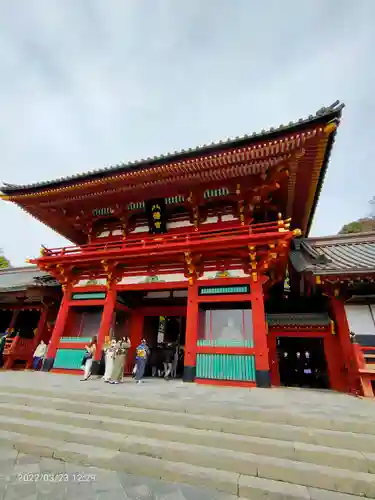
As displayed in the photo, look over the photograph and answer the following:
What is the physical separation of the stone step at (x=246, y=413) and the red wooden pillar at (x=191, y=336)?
3.26 metres

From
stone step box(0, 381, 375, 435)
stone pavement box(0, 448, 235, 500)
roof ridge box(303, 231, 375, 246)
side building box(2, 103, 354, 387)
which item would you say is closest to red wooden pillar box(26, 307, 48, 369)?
side building box(2, 103, 354, 387)

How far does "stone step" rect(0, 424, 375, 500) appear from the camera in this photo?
3.34 metres

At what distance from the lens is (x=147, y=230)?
13211mm

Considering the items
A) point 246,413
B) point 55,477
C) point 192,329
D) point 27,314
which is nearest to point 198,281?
point 192,329

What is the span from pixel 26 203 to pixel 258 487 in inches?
560

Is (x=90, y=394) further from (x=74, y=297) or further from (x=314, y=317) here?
(x=314, y=317)

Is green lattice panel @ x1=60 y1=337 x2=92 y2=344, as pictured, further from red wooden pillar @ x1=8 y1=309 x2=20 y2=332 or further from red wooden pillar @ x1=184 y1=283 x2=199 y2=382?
red wooden pillar @ x1=8 y1=309 x2=20 y2=332

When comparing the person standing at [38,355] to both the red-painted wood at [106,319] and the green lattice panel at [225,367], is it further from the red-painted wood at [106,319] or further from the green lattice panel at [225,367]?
the green lattice panel at [225,367]

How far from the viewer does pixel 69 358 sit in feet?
36.3

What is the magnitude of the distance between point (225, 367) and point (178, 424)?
4.21 meters

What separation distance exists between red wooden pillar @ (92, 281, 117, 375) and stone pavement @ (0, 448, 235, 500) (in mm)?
6453

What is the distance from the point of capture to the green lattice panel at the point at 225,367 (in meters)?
8.61

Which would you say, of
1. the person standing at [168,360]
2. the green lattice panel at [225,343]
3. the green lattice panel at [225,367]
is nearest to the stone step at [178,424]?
the green lattice panel at [225,367]

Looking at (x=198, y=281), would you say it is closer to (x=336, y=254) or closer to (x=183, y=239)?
(x=183, y=239)
